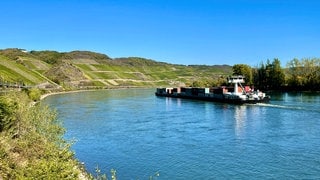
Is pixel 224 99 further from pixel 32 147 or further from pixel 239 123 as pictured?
pixel 32 147

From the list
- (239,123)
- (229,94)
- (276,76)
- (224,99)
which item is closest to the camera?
(239,123)

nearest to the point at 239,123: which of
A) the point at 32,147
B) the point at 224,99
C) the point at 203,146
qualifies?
the point at 203,146

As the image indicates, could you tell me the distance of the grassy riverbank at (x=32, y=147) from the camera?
19.4 metres

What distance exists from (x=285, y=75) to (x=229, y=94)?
6952 cm

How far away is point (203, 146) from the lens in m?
47.8

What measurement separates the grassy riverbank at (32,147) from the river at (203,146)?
3674mm

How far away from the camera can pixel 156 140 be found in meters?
52.6

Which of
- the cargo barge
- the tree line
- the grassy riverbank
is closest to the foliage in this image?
the tree line

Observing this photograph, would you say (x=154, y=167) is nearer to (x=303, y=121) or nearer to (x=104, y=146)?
(x=104, y=146)

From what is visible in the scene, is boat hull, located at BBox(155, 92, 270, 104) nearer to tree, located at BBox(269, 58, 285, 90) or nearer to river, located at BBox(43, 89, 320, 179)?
river, located at BBox(43, 89, 320, 179)

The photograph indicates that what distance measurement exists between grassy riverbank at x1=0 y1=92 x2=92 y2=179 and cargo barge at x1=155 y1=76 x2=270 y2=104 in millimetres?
74375

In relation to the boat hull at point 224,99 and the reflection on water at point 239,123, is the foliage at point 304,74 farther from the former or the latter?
the reflection on water at point 239,123

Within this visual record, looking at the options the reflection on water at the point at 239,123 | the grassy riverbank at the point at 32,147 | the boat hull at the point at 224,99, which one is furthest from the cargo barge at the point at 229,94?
the grassy riverbank at the point at 32,147

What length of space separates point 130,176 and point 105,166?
4439 millimetres
